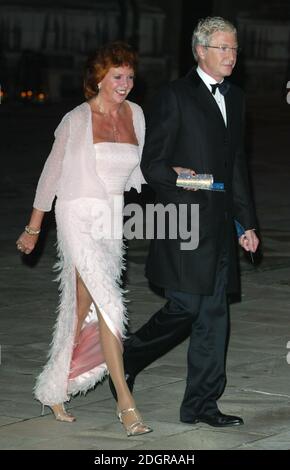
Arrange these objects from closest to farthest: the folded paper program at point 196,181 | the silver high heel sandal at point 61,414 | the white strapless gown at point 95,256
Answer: the folded paper program at point 196,181 → the white strapless gown at point 95,256 → the silver high heel sandal at point 61,414

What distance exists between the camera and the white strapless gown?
6578mm

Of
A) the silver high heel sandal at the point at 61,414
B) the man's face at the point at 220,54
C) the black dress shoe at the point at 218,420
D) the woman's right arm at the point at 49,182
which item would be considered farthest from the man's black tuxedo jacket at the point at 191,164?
the silver high heel sandal at the point at 61,414

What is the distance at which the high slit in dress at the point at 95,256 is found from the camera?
259 inches

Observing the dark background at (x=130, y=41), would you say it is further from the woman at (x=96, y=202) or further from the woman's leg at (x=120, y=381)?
the woman's leg at (x=120, y=381)

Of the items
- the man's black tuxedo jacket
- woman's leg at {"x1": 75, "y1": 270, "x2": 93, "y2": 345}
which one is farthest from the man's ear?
woman's leg at {"x1": 75, "y1": 270, "x2": 93, "y2": 345}

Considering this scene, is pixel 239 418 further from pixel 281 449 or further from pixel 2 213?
pixel 2 213

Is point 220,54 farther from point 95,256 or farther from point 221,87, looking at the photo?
point 95,256

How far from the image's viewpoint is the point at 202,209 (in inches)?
257

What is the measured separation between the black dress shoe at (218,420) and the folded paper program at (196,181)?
1.17 metres

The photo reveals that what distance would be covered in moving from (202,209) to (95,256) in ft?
1.95

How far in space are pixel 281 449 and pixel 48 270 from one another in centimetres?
577

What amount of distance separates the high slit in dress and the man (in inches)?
6.3

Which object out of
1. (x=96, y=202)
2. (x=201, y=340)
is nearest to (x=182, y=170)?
(x=96, y=202)
